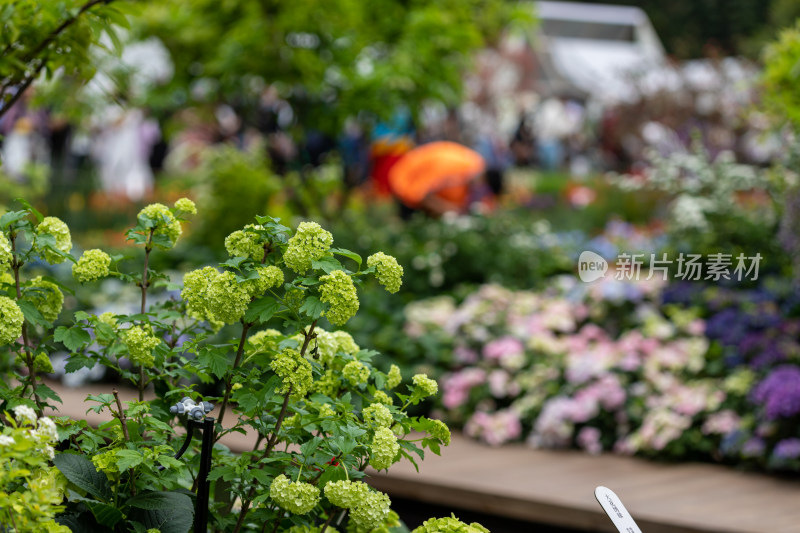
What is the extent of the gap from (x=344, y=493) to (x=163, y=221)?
0.62 m

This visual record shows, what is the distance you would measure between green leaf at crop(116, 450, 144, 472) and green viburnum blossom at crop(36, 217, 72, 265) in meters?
0.39

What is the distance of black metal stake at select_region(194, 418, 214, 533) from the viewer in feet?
5.24

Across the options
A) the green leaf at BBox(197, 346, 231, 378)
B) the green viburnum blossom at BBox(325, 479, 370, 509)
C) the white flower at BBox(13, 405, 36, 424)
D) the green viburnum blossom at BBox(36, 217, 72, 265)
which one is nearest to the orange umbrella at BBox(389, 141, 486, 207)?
the green viburnum blossom at BBox(36, 217, 72, 265)

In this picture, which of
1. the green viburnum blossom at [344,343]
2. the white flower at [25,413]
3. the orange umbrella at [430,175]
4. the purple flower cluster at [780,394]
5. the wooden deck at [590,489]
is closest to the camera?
the white flower at [25,413]

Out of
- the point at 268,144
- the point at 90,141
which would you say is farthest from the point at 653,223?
the point at 90,141

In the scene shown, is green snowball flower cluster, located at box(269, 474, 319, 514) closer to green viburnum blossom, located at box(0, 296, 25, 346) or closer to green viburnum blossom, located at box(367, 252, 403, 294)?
green viburnum blossom, located at box(367, 252, 403, 294)

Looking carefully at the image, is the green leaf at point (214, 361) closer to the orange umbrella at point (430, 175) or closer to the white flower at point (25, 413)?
the white flower at point (25, 413)

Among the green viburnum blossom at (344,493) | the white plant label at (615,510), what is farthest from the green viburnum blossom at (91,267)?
the white plant label at (615,510)

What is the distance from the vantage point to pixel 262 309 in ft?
5.26

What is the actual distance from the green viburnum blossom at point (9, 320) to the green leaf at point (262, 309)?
1.24ft

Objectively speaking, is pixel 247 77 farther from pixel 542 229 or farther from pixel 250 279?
pixel 250 279

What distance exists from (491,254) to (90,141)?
13589 millimetres

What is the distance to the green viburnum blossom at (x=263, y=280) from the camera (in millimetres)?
1595

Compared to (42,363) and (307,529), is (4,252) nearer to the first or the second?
(42,363)
